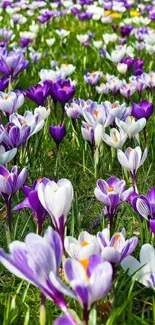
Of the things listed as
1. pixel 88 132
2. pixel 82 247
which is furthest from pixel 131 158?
pixel 82 247

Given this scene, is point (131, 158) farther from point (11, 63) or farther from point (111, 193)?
point (11, 63)

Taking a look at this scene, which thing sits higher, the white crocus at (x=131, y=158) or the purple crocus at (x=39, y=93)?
the white crocus at (x=131, y=158)

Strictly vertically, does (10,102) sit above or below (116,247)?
below

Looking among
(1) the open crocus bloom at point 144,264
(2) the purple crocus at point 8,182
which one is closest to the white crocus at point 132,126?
(2) the purple crocus at point 8,182

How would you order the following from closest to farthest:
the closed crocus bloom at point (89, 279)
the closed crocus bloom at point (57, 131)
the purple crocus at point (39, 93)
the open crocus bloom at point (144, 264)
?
the closed crocus bloom at point (89, 279) < the open crocus bloom at point (144, 264) < the closed crocus bloom at point (57, 131) < the purple crocus at point (39, 93)

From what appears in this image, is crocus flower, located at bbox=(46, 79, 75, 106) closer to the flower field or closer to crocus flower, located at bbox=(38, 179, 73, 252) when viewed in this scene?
the flower field

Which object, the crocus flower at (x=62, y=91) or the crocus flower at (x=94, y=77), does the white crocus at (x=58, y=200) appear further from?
the crocus flower at (x=94, y=77)
